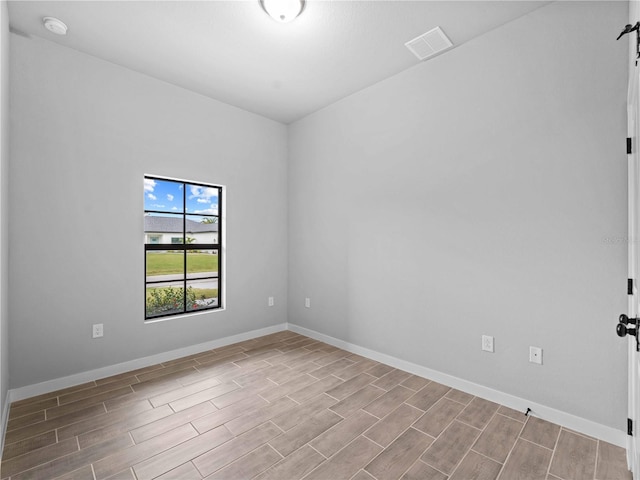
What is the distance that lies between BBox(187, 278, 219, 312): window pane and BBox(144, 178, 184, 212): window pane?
36.6 inches

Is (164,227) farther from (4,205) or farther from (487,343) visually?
(487,343)

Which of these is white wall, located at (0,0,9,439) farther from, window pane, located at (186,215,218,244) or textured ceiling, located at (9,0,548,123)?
window pane, located at (186,215,218,244)

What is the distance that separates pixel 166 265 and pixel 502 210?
342 cm

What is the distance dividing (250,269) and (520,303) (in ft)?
9.46

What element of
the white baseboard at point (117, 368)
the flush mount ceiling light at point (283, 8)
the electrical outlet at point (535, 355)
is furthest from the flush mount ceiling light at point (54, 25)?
the electrical outlet at point (535, 355)

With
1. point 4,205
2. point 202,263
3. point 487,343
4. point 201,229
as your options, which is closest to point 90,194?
point 4,205

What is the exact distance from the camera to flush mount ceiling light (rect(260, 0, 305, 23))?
2146mm

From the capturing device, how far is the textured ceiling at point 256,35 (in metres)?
2.24

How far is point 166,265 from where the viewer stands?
3.66m

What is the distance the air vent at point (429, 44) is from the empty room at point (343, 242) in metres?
0.03

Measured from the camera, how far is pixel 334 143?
147 inches

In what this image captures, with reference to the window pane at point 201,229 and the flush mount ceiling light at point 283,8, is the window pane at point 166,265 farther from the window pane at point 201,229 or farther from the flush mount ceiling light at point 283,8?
the flush mount ceiling light at point 283,8

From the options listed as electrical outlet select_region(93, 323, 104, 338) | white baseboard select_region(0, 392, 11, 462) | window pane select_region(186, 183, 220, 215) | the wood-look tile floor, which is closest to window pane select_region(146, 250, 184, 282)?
window pane select_region(186, 183, 220, 215)

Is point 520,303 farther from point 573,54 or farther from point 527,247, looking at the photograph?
point 573,54
